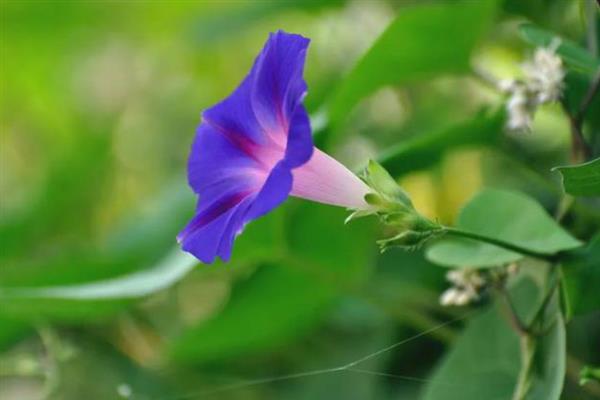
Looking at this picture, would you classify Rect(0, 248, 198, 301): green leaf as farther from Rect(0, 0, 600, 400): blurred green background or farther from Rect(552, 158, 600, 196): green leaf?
Rect(552, 158, 600, 196): green leaf

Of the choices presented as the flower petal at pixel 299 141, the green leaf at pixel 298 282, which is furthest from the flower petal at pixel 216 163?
the green leaf at pixel 298 282

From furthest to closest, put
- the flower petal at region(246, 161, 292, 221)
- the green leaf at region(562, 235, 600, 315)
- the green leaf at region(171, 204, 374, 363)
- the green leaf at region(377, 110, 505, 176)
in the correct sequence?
the green leaf at region(171, 204, 374, 363), the green leaf at region(377, 110, 505, 176), the green leaf at region(562, 235, 600, 315), the flower petal at region(246, 161, 292, 221)

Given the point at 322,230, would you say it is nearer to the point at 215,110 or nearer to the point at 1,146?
the point at 215,110

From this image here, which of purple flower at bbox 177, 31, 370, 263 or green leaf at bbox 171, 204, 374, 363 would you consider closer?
purple flower at bbox 177, 31, 370, 263

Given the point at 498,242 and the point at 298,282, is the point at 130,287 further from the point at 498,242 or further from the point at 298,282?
the point at 498,242

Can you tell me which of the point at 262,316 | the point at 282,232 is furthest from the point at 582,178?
the point at 262,316

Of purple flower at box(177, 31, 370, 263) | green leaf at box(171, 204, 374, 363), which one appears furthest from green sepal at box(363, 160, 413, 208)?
green leaf at box(171, 204, 374, 363)
